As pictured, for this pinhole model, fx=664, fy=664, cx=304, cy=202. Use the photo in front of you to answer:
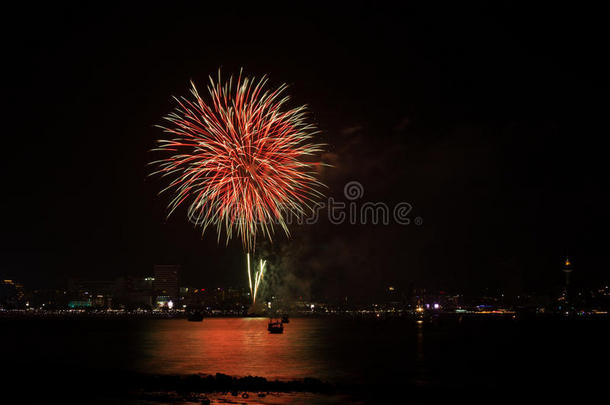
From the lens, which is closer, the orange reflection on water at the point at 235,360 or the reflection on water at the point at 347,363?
the reflection on water at the point at 347,363

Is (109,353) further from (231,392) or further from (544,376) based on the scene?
(544,376)

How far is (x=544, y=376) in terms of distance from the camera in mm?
52062

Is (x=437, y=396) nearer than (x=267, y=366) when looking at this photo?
Yes

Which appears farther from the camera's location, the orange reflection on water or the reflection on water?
the orange reflection on water

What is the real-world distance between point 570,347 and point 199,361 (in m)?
50.3

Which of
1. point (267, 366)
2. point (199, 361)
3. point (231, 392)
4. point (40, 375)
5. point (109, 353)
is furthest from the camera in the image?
point (109, 353)

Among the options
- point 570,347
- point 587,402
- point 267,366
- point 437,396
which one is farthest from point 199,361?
point 570,347

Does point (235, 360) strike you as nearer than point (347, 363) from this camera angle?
No

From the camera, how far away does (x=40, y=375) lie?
4462 cm

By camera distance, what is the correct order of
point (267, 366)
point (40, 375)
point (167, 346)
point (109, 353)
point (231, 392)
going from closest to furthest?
point (231, 392)
point (40, 375)
point (267, 366)
point (109, 353)
point (167, 346)

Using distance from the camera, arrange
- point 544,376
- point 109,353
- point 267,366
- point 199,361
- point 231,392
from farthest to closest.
Result: point 109,353
point 199,361
point 267,366
point 544,376
point 231,392

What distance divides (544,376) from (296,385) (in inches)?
916

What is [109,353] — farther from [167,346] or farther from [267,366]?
[267,366]

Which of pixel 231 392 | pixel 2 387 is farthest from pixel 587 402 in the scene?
pixel 2 387
